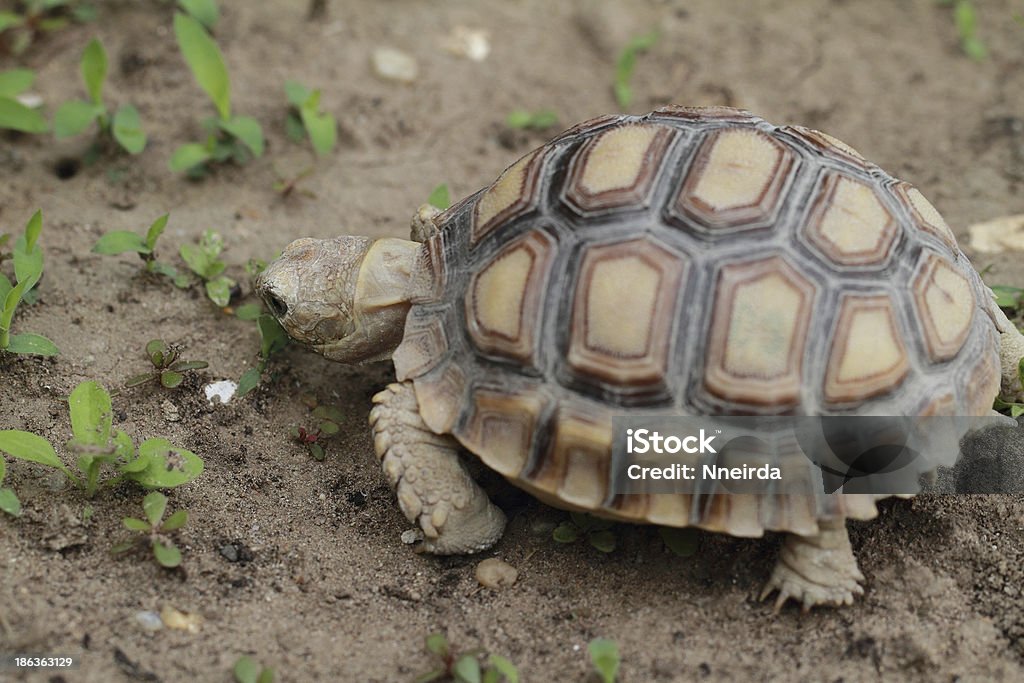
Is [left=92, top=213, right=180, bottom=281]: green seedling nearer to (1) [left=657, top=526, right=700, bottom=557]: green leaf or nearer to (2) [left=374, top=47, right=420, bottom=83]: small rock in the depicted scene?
(2) [left=374, top=47, right=420, bottom=83]: small rock

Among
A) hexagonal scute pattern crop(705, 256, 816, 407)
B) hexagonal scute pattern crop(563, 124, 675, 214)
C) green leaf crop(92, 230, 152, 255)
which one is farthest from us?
green leaf crop(92, 230, 152, 255)

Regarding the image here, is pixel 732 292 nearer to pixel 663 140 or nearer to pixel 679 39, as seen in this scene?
pixel 663 140

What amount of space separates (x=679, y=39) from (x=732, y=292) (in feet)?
12.7

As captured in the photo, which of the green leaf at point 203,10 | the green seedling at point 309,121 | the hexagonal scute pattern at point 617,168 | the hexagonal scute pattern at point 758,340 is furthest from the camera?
the green leaf at point 203,10

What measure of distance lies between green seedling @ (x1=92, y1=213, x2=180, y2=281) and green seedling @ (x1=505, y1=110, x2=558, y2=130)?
218 cm

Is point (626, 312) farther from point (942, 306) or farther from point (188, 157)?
point (188, 157)

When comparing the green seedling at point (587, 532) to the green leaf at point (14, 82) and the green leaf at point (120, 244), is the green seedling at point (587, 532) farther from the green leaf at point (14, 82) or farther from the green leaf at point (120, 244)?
the green leaf at point (14, 82)

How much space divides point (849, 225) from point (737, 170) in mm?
402

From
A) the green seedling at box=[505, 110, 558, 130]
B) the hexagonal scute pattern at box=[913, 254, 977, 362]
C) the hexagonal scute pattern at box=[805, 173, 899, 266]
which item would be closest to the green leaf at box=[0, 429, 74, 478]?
the hexagonal scute pattern at box=[805, 173, 899, 266]

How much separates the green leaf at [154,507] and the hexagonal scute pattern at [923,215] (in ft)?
8.97

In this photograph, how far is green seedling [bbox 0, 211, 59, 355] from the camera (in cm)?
349

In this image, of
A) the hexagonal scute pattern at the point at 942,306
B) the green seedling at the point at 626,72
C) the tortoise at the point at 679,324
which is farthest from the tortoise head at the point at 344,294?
the green seedling at the point at 626,72

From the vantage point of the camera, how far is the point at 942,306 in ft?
9.89

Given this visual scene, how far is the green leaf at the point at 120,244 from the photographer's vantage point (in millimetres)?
3964
